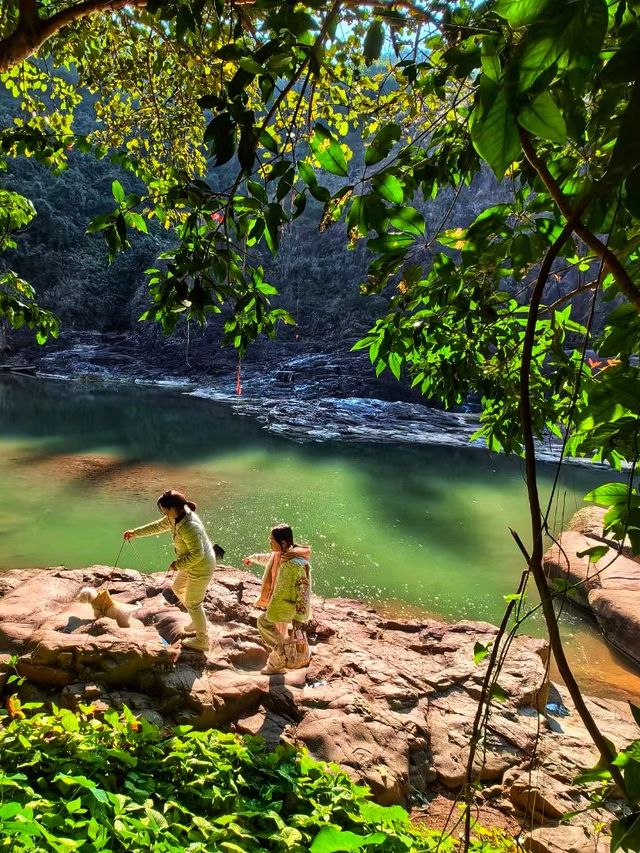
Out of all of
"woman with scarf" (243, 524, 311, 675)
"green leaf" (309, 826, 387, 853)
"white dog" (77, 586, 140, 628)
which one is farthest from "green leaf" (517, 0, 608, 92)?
"white dog" (77, 586, 140, 628)

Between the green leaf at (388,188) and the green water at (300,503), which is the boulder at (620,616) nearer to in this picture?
the green water at (300,503)

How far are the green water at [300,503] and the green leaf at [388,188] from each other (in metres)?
2.30

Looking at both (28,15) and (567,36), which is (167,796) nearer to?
(567,36)

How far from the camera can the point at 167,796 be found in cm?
186

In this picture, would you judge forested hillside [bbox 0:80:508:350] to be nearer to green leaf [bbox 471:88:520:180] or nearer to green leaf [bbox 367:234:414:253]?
green leaf [bbox 367:234:414:253]

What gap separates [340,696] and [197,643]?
3.71 ft

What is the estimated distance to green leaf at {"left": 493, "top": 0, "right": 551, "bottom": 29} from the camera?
0.55 meters

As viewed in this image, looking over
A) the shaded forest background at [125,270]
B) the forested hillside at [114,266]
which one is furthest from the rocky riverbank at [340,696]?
the forested hillside at [114,266]

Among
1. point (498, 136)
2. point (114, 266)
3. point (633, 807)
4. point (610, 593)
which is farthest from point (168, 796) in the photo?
point (114, 266)

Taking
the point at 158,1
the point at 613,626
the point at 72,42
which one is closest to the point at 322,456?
the point at 613,626

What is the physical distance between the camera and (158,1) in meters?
1.24

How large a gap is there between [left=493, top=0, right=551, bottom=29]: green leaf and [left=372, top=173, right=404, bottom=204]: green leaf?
504 mm

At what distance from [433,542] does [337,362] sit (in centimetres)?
1544

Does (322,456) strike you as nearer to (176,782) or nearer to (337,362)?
(337,362)
